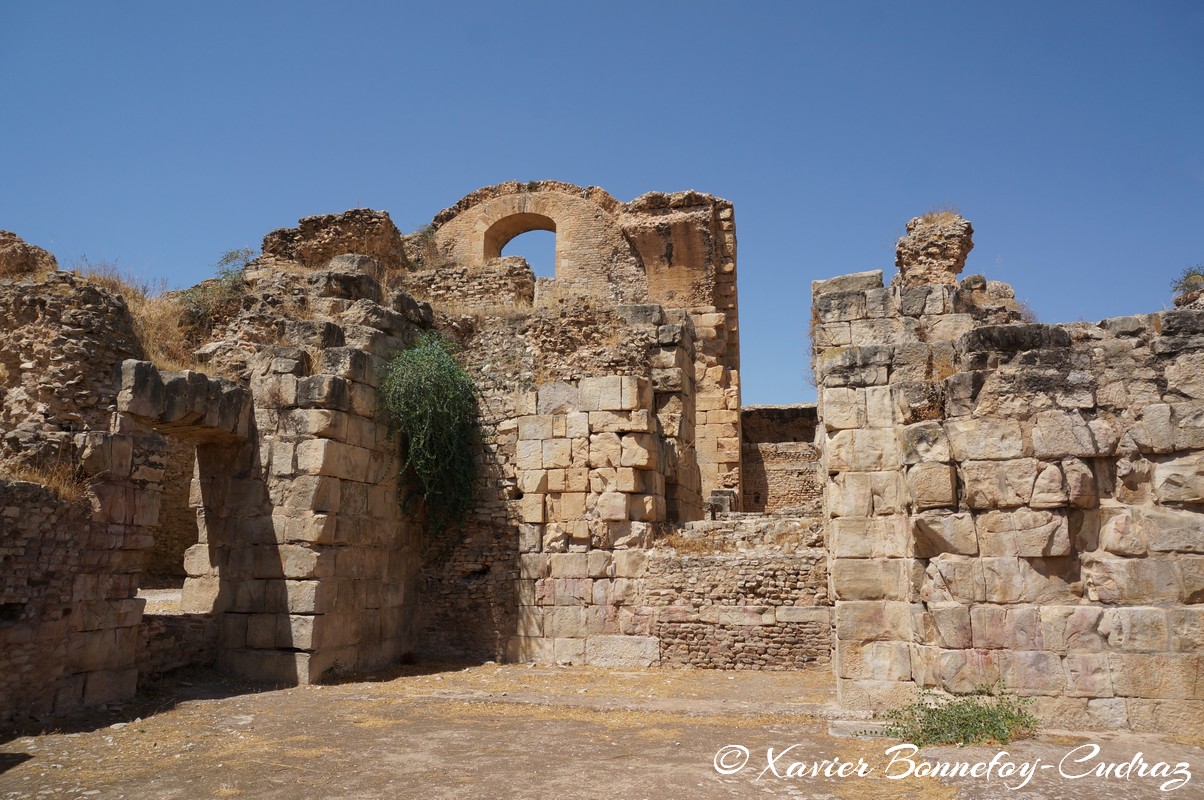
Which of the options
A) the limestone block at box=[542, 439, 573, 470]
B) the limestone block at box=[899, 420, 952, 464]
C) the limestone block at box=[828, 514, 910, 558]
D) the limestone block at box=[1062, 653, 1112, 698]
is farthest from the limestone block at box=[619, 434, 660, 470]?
Answer: the limestone block at box=[1062, 653, 1112, 698]

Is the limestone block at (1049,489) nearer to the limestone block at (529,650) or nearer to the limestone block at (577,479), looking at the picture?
the limestone block at (577,479)

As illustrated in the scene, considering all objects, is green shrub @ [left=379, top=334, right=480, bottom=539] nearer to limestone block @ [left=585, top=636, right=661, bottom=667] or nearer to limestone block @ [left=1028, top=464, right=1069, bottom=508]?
limestone block @ [left=585, top=636, right=661, bottom=667]

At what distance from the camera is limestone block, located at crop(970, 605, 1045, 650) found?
6.94 meters

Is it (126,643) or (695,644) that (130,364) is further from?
(695,644)

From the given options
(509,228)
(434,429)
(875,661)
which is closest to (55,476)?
(434,429)

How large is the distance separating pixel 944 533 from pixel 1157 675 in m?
1.83

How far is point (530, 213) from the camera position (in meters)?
19.6

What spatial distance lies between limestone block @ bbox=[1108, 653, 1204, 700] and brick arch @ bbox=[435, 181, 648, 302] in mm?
12822

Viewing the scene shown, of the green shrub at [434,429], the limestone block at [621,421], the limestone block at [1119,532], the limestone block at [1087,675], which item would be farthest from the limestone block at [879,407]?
the green shrub at [434,429]

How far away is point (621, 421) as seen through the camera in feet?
36.8

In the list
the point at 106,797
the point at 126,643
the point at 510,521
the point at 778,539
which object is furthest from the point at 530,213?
the point at 106,797

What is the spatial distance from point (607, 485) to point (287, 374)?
13.8ft

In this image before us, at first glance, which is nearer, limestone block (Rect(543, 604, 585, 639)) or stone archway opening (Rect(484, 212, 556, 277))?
limestone block (Rect(543, 604, 585, 639))

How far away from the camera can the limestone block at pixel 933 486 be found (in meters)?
7.43
